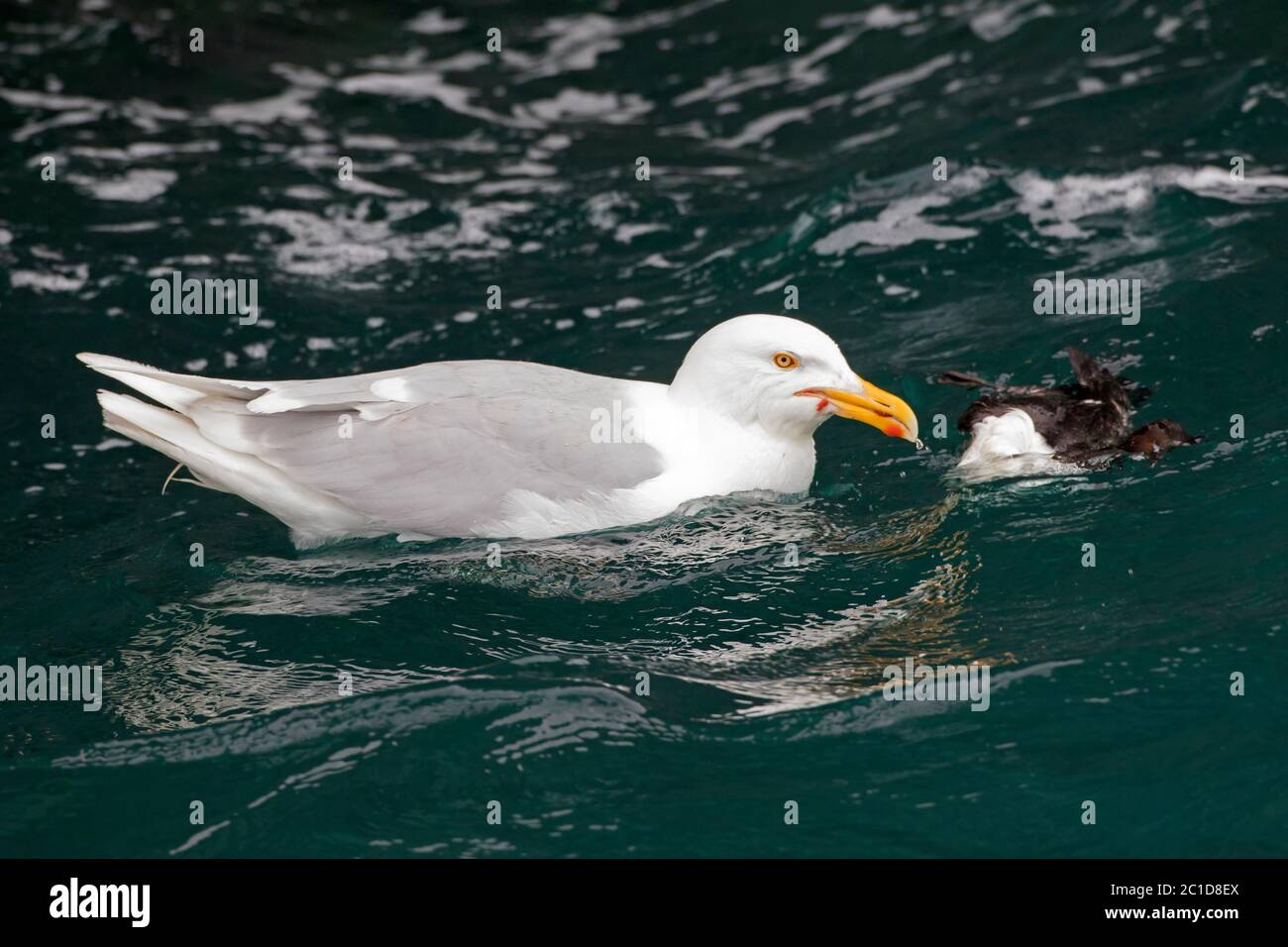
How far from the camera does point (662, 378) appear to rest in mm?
7820

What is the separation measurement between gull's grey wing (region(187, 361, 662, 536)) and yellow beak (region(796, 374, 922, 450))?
71 centimetres

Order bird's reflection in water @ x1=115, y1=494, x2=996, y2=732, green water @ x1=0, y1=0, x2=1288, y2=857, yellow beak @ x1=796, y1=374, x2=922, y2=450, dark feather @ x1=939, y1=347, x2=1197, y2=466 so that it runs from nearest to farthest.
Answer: green water @ x1=0, y1=0, x2=1288, y2=857, bird's reflection in water @ x1=115, y1=494, x2=996, y2=732, yellow beak @ x1=796, y1=374, x2=922, y2=450, dark feather @ x1=939, y1=347, x2=1197, y2=466

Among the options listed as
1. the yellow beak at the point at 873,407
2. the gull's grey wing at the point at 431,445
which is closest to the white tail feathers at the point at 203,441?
the gull's grey wing at the point at 431,445

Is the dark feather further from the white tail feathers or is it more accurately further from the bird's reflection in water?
the white tail feathers

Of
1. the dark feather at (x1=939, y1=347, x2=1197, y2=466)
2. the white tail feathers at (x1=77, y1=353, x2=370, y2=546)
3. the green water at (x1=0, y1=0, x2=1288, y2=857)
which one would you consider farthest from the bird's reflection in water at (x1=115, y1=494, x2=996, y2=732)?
the dark feather at (x1=939, y1=347, x2=1197, y2=466)

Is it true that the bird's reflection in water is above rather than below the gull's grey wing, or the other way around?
below

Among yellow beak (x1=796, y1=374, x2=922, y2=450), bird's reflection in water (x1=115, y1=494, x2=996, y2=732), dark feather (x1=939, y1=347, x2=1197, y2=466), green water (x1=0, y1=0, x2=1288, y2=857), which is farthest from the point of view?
dark feather (x1=939, y1=347, x2=1197, y2=466)

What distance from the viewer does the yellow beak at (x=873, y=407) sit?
19.7 feet

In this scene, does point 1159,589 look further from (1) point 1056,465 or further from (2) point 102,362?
(2) point 102,362

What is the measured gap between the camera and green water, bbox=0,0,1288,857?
4.81 meters

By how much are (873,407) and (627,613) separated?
1.30m

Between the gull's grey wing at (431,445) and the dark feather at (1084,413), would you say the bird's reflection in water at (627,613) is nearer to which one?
the gull's grey wing at (431,445)

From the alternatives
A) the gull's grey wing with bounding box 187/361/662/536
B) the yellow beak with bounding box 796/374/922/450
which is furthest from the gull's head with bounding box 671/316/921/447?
the gull's grey wing with bounding box 187/361/662/536

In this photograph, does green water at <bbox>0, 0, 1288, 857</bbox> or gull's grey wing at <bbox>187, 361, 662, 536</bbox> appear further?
gull's grey wing at <bbox>187, 361, 662, 536</bbox>
